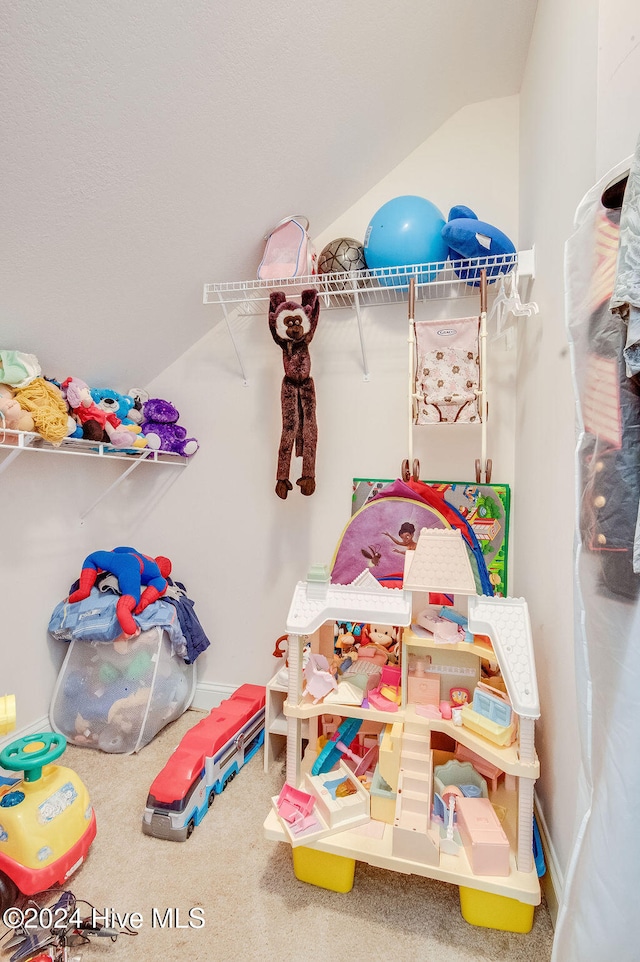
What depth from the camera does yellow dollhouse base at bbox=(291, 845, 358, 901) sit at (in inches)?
46.9

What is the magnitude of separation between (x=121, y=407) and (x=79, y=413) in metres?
0.21

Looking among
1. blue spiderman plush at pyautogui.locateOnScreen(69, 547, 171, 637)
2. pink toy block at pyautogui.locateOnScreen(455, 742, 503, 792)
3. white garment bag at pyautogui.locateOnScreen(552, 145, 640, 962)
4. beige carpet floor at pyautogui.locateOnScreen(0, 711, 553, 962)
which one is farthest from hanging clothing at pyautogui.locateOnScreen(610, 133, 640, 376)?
blue spiderman plush at pyautogui.locateOnScreen(69, 547, 171, 637)

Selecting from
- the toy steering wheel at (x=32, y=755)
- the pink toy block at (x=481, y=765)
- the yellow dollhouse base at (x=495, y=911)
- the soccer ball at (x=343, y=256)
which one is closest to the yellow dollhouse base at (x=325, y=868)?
the yellow dollhouse base at (x=495, y=911)

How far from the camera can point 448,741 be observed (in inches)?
60.8

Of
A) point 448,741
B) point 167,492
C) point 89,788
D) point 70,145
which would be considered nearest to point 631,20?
point 70,145

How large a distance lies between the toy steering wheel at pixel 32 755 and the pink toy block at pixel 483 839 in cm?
102

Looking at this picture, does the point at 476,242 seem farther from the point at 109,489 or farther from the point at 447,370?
the point at 109,489

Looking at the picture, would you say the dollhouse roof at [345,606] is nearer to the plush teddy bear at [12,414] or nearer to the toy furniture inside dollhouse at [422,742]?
the toy furniture inside dollhouse at [422,742]

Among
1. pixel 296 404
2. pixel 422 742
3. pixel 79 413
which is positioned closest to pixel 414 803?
pixel 422 742

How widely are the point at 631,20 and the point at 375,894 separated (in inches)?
75.9

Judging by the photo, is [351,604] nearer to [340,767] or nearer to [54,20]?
[340,767]

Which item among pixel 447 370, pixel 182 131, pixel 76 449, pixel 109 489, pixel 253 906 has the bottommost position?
pixel 253 906

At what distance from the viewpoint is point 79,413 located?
1.74 metres

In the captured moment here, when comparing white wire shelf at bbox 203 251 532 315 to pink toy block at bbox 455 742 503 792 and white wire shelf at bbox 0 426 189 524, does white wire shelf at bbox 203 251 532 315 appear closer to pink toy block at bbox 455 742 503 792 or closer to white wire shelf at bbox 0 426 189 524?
white wire shelf at bbox 0 426 189 524
